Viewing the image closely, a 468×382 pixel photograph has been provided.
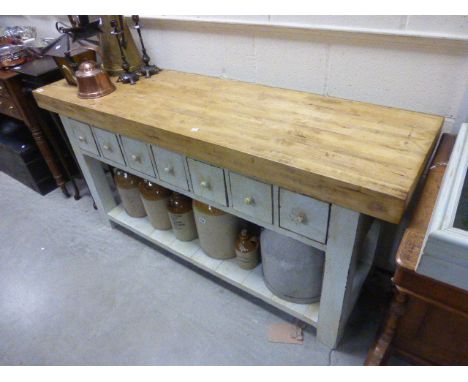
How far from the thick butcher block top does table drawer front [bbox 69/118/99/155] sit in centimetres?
7

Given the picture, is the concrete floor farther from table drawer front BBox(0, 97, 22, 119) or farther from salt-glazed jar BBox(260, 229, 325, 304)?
table drawer front BBox(0, 97, 22, 119)

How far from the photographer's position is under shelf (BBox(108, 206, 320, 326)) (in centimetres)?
132

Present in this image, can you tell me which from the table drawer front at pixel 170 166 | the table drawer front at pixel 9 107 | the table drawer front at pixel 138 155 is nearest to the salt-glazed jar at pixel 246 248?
the table drawer front at pixel 170 166

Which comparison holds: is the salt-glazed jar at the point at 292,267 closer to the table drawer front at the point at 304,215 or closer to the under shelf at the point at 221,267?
the under shelf at the point at 221,267

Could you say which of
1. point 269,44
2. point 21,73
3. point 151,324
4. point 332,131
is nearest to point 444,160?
point 332,131

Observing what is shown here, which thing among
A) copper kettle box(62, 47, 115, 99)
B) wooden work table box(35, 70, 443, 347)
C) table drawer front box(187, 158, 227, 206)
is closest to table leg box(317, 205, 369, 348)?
wooden work table box(35, 70, 443, 347)

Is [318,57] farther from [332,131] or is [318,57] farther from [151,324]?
[151,324]

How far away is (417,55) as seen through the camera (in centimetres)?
103

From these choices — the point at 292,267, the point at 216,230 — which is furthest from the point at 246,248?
the point at 292,267

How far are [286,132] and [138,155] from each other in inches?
24.7

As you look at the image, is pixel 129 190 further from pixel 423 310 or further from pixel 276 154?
Answer: pixel 423 310

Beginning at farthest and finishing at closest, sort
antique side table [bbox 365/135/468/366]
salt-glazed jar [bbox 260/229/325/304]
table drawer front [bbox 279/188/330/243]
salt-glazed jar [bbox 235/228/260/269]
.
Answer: salt-glazed jar [bbox 235/228/260/269] < salt-glazed jar [bbox 260/229/325/304] < table drawer front [bbox 279/188/330/243] < antique side table [bbox 365/135/468/366]

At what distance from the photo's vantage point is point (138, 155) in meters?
1.34
